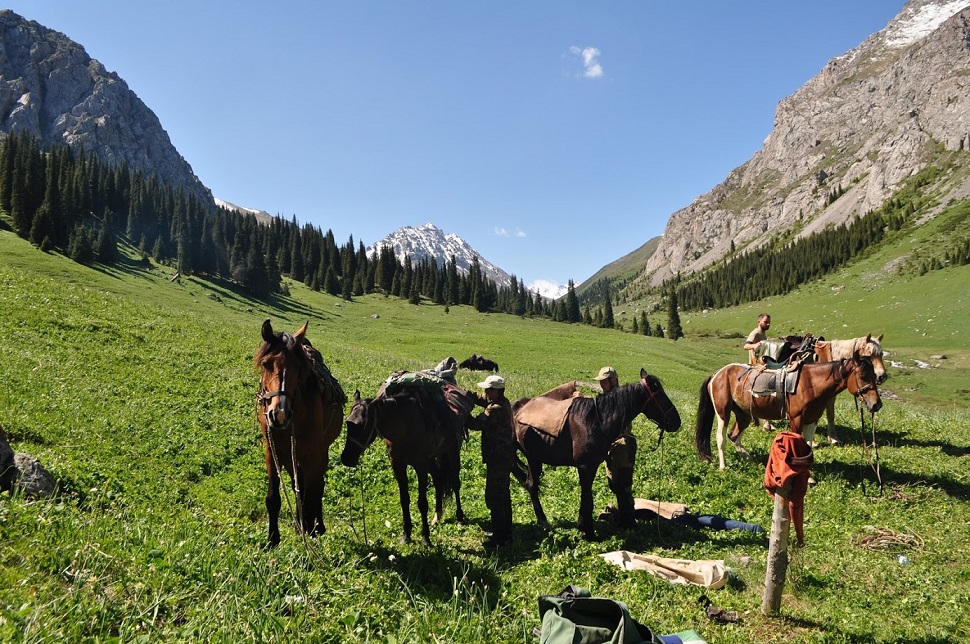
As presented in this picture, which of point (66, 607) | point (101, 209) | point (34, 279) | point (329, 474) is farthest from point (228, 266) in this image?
point (66, 607)

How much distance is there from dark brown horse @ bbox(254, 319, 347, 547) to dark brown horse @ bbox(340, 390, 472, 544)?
502mm

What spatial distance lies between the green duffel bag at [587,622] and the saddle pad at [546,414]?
14.1 ft

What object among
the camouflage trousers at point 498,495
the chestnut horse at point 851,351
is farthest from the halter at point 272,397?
the chestnut horse at point 851,351

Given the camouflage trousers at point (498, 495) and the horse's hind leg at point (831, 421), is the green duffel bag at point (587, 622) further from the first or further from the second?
the horse's hind leg at point (831, 421)

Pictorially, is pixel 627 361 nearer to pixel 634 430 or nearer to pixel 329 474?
pixel 634 430

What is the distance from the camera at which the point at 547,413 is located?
920cm

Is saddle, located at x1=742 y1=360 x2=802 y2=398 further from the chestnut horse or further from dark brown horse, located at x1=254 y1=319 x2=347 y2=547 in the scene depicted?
dark brown horse, located at x1=254 y1=319 x2=347 y2=547

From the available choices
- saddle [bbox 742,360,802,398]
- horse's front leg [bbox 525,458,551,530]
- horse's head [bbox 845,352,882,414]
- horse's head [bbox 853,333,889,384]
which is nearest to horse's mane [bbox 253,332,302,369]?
horse's front leg [bbox 525,458,551,530]

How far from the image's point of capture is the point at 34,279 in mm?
27828

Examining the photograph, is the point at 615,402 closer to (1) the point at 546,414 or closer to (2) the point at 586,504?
(1) the point at 546,414

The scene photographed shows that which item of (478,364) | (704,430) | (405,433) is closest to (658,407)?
(478,364)

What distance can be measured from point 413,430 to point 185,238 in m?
A: 87.9

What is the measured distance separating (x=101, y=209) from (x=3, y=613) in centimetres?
13168

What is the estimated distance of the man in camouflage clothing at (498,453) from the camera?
8.26 meters
